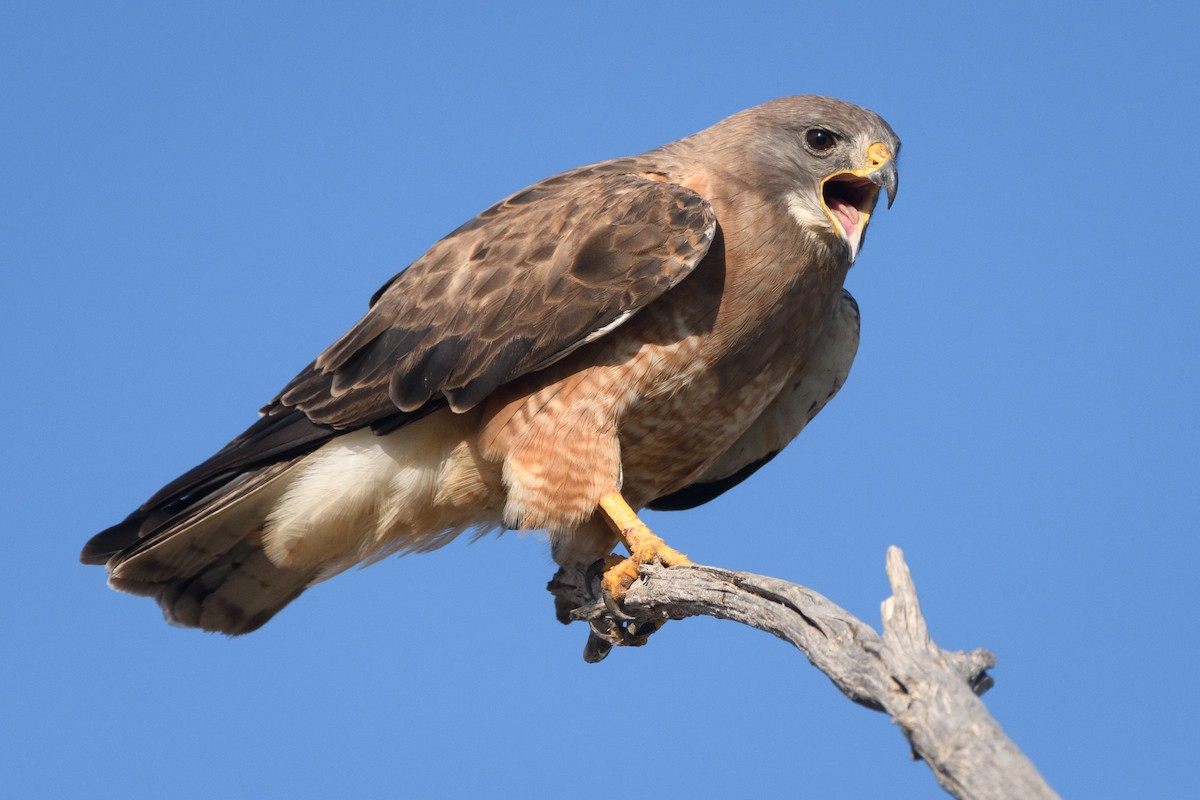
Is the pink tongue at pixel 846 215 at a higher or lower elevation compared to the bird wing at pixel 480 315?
higher

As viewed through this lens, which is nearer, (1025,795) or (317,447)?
(1025,795)

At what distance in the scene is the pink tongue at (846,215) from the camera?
19.7 feet

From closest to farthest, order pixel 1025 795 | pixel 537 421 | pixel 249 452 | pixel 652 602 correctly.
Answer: pixel 1025 795
pixel 652 602
pixel 537 421
pixel 249 452

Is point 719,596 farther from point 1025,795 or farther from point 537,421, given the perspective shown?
point 1025,795

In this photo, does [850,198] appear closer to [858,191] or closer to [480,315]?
[858,191]

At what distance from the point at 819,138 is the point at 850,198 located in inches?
14.7

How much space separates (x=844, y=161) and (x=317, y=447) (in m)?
2.70

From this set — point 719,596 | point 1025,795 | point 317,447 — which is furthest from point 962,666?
point 317,447

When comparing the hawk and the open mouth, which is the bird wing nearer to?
the hawk

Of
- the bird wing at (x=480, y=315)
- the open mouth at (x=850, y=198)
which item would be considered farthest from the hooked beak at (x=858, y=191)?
the bird wing at (x=480, y=315)

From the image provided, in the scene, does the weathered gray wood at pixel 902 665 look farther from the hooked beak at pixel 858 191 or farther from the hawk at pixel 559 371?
the hooked beak at pixel 858 191

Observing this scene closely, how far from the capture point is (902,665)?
3.60 m

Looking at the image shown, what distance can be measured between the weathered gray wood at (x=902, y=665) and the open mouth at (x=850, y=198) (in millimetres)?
1976

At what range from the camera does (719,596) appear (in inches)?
185
